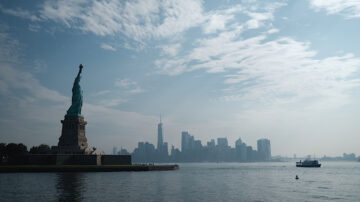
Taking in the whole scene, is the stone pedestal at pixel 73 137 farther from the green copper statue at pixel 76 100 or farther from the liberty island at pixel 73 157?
the green copper statue at pixel 76 100

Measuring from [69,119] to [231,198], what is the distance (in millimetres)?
56133

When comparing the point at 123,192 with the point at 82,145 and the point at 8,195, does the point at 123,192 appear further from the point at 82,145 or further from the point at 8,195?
the point at 82,145

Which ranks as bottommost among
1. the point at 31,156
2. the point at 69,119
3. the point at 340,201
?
the point at 340,201

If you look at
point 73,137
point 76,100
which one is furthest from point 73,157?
point 76,100

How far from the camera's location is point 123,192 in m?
38.6

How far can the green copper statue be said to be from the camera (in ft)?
269

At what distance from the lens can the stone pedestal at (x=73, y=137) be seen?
2997 inches

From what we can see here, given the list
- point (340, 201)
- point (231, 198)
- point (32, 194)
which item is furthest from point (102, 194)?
point (340, 201)

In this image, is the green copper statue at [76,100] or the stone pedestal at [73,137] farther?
the green copper statue at [76,100]

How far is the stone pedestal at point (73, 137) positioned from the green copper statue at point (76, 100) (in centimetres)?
149

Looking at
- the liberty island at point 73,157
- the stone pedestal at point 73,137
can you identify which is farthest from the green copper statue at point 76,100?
the stone pedestal at point 73,137

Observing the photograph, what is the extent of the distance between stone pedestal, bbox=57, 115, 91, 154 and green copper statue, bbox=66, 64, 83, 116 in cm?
149

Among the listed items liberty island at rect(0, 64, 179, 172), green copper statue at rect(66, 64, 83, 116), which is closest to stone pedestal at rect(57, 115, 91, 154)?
liberty island at rect(0, 64, 179, 172)

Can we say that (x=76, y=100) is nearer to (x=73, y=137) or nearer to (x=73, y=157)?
(x=73, y=137)
